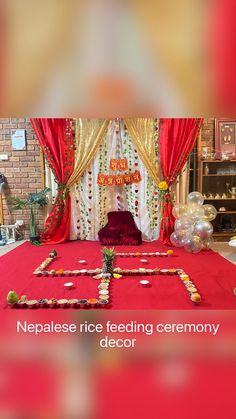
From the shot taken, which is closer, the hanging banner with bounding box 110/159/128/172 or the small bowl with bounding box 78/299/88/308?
the small bowl with bounding box 78/299/88/308

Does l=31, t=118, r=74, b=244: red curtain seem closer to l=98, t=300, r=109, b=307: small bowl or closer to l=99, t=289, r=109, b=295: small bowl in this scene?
l=99, t=289, r=109, b=295: small bowl

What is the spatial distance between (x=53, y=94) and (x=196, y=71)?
149 millimetres

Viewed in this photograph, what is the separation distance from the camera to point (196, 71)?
0.31 metres

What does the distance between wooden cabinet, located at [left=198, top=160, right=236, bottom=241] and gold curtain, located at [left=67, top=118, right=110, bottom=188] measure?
1.51 meters

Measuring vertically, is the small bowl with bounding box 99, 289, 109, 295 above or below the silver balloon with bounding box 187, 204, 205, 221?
below

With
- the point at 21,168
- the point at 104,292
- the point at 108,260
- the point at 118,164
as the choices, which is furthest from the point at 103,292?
the point at 21,168

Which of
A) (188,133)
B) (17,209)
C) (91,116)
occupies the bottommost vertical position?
(17,209)

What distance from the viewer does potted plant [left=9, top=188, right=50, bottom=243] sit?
13.4 feet

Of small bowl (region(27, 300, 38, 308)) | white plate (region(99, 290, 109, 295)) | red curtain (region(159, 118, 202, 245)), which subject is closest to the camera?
small bowl (region(27, 300, 38, 308))

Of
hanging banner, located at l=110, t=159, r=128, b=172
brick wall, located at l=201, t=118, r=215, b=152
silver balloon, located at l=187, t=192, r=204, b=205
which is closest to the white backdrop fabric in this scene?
hanging banner, located at l=110, t=159, r=128, b=172

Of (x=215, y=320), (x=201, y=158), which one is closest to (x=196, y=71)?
(x=215, y=320)

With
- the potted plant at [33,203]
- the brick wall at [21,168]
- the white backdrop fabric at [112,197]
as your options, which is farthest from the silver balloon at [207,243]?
the brick wall at [21,168]

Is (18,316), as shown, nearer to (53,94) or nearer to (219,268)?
(53,94)

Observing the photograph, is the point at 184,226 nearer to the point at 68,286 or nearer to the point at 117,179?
the point at 117,179
